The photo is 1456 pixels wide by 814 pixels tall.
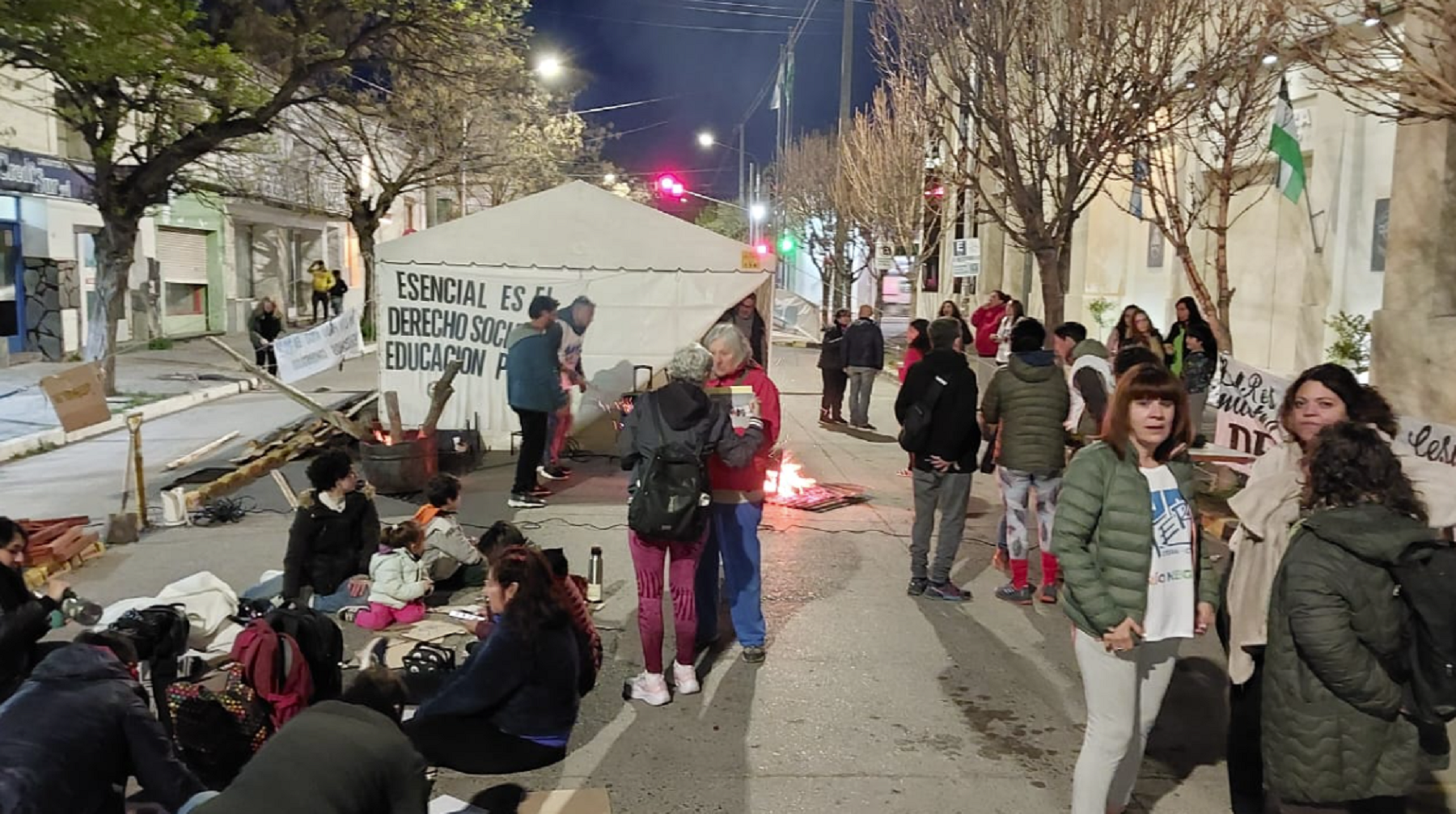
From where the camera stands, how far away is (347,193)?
91.0 ft

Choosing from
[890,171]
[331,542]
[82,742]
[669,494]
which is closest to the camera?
[82,742]

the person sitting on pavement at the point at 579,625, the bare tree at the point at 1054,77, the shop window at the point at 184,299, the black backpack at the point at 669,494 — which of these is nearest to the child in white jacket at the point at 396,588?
the person sitting on pavement at the point at 579,625

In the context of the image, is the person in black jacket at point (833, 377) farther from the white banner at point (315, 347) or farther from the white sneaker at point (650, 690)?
the white sneaker at point (650, 690)

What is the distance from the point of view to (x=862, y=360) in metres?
14.4

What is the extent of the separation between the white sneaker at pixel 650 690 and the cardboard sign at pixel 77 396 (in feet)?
17.5

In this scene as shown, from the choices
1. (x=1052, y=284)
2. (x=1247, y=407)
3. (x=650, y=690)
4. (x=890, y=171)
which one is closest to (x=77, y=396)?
(x=650, y=690)

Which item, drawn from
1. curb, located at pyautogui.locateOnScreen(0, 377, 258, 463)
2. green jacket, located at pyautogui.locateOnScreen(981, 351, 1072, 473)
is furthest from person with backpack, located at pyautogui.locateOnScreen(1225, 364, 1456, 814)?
curb, located at pyautogui.locateOnScreen(0, 377, 258, 463)

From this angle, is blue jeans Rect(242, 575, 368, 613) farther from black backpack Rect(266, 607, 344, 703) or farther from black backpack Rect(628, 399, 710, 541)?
black backpack Rect(266, 607, 344, 703)

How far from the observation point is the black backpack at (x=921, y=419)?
6.46m

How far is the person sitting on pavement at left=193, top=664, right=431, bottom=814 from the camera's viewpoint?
7.62 ft

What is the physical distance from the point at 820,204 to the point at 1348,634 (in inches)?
1457

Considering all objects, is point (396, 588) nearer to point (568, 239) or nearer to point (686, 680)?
point (686, 680)

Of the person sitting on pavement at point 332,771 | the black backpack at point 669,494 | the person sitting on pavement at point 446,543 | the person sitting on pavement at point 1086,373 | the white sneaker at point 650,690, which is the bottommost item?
the white sneaker at point 650,690

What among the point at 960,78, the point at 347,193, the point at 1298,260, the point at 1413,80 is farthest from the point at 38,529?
the point at 347,193
